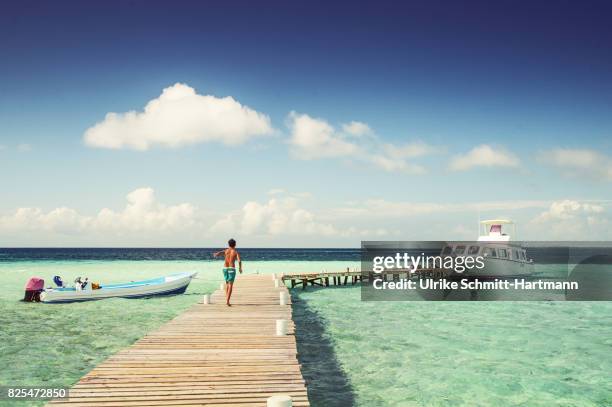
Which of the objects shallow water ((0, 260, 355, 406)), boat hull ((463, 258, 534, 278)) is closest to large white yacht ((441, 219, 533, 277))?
boat hull ((463, 258, 534, 278))

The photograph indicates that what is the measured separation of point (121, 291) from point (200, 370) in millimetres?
21504

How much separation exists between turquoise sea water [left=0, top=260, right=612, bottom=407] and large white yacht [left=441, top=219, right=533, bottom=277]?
5598 mm

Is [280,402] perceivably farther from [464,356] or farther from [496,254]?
[496,254]

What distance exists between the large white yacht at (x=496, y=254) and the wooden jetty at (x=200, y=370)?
2315 centimetres

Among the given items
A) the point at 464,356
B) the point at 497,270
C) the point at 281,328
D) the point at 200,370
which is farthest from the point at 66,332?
the point at 497,270

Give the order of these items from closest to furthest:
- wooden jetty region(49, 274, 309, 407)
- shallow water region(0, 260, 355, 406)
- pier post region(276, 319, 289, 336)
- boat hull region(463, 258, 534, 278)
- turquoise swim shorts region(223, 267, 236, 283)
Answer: wooden jetty region(49, 274, 309, 407) → pier post region(276, 319, 289, 336) → shallow water region(0, 260, 355, 406) → turquoise swim shorts region(223, 267, 236, 283) → boat hull region(463, 258, 534, 278)

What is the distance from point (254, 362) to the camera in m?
9.55

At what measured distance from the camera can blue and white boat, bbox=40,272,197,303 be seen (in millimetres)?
26016

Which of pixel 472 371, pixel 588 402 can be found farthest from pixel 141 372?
pixel 588 402

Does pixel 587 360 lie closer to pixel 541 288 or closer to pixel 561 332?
pixel 561 332

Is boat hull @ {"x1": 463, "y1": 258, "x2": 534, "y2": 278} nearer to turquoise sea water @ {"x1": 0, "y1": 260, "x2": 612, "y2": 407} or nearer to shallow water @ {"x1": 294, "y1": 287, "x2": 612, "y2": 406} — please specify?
turquoise sea water @ {"x1": 0, "y1": 260, "x2": 612, "y2": 407}

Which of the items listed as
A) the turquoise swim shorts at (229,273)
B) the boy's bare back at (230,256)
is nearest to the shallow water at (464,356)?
the turquoise swim shorts at (229,273)

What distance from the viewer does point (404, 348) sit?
15.9 meters

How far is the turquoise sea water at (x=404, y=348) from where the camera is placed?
38.0ft
